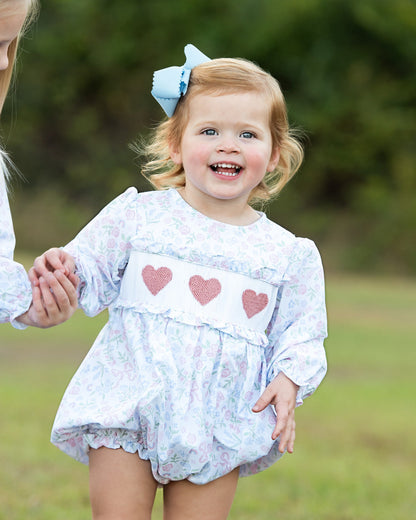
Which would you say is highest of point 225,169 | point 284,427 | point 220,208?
point 225,169

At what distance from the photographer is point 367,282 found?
1952 cm

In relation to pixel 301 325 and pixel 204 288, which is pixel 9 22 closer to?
pixel 204 288

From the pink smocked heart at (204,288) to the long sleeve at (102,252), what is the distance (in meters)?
0.22

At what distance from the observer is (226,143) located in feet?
9.43

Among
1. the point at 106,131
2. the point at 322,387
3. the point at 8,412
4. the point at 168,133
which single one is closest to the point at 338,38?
the point at 106,131

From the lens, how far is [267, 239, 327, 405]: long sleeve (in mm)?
A: 2877

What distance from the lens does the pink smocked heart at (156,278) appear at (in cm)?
285

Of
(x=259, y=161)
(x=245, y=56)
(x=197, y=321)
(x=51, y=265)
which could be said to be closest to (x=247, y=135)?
(x=259, y=161)

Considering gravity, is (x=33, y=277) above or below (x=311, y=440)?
above

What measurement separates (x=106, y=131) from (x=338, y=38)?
21.3 ft

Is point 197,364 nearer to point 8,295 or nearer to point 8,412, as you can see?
point 8,295

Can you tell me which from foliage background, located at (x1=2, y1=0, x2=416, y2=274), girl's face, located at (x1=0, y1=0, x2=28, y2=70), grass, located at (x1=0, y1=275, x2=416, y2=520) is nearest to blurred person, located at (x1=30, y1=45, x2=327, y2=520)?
girl's face, located at (x1=0, y1=0, x2=28, y2=70)

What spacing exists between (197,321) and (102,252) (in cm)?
34

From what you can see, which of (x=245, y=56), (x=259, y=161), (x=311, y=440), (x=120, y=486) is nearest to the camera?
(x=120, y=486)
